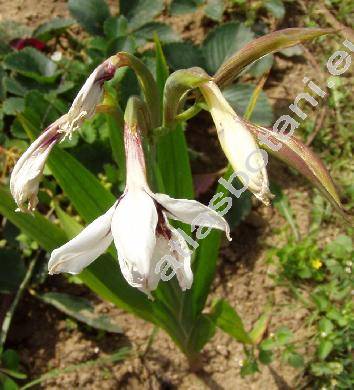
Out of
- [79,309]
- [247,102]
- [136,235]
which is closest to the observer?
[136,235]

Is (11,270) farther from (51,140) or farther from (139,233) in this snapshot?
(139,233)

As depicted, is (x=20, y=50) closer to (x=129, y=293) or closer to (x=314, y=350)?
(x=129, y=293)

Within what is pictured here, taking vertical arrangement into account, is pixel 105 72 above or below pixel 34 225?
above

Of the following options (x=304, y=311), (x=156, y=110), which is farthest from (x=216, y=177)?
(x=156, y=110)

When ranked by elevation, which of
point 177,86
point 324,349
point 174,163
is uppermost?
point 177,86

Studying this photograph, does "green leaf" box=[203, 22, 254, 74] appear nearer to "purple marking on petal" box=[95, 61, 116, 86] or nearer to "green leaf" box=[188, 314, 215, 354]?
"green leaf" box=[188, 314, 215, 354]

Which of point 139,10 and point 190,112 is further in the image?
point 139,10

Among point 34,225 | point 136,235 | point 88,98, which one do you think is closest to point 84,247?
point 136,235

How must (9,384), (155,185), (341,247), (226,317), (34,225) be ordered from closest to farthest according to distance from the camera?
(155,185) < (34,225) < (226,317) < (9,384) < (341,247)

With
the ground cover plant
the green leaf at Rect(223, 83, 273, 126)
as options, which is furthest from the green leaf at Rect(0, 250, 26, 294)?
the green leaf at Rect(223, 83, 273, 126)
